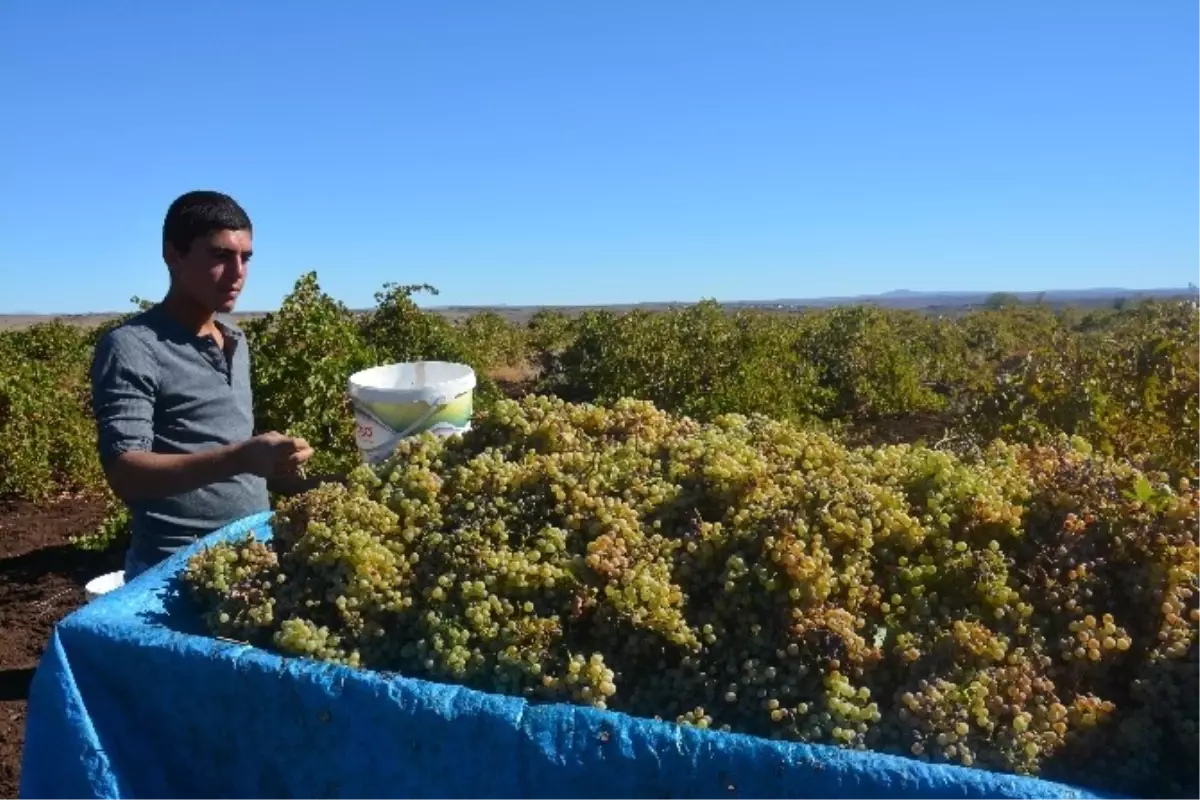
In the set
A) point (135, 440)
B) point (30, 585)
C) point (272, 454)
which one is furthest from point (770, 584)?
point (30, 585)

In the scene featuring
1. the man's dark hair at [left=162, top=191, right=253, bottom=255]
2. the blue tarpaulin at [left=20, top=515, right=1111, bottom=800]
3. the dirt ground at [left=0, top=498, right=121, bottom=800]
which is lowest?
the dirt ground at [left=0, top=498, right=121, bottom=800]

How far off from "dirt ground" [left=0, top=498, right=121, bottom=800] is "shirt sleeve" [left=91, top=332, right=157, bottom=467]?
2383mm

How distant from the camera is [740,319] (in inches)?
586

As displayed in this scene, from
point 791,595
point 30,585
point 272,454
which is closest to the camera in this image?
point 791,595

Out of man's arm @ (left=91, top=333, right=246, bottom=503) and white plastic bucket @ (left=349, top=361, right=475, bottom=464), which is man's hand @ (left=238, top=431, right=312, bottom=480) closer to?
man's arm @ (left=91, top=333, right=246, bottom=503)

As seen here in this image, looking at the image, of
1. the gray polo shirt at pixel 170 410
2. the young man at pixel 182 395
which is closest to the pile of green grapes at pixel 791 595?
the young man at pixel 182 395

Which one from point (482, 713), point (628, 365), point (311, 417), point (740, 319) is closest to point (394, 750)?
point (482, 713)

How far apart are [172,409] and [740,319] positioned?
12.8 metres

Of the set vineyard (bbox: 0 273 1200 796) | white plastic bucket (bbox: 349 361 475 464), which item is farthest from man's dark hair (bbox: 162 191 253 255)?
vineyard (bbox: 0 273 1200 796)

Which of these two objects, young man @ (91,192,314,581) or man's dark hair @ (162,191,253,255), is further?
man's dark hair @ (162,191,253,255)

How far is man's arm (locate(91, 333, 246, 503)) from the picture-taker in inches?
92.6

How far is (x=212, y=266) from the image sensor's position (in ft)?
8.80

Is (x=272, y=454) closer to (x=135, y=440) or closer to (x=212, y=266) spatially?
(x=135, y=440)

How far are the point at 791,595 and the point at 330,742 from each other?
Answer: 86cm
